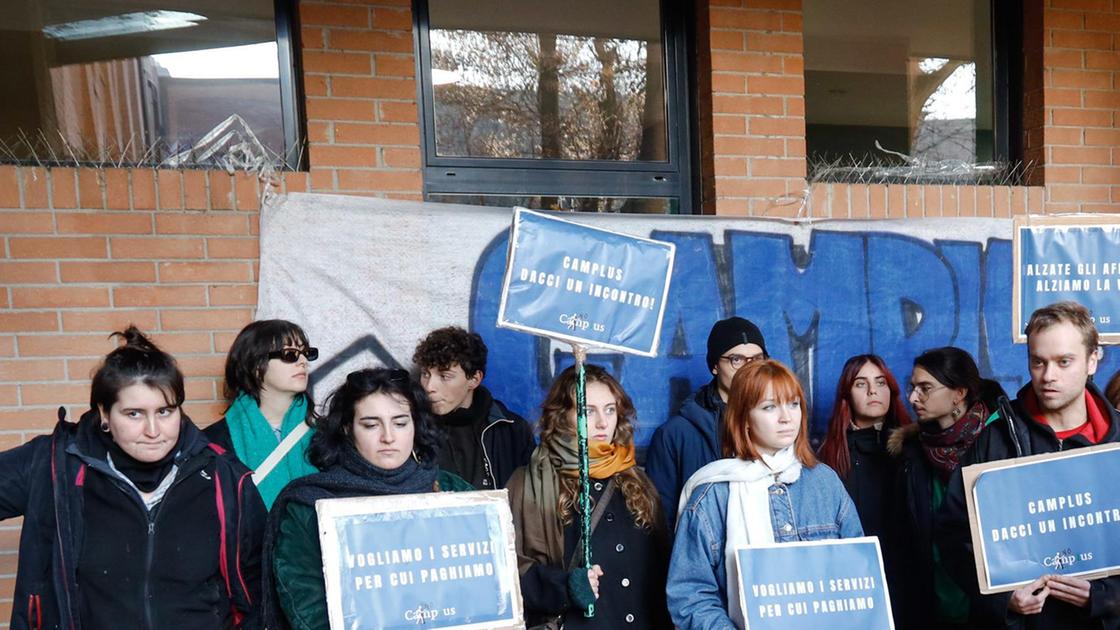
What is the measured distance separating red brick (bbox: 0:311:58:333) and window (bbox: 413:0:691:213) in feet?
5.23

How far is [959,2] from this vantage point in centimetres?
495

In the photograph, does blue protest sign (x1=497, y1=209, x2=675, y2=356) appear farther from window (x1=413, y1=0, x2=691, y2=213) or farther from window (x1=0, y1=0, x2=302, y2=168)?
window (x1=0, y1=0, x2=302, y2=168)

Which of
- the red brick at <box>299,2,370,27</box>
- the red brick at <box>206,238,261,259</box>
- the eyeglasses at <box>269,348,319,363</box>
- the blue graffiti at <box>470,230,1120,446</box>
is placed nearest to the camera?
the eyeglasses at <box>269,348,319,363</box>

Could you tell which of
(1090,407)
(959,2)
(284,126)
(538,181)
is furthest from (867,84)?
(284,126)

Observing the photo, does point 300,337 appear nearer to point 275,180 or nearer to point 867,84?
point 275,180

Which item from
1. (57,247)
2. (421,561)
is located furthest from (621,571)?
(57,247)

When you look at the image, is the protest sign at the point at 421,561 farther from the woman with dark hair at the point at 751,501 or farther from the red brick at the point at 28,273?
the red brick at the point at 28,273

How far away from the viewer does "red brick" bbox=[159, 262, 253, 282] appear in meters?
3.66

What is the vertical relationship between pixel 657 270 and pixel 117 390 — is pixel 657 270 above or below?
above

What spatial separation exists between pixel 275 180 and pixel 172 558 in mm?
1845

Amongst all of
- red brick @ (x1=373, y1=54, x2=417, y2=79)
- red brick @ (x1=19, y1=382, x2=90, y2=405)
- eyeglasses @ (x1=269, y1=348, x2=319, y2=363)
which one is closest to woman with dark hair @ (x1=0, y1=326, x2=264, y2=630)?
eyeglasses @ (x1=269, y1=348, x2=319, y2=363)

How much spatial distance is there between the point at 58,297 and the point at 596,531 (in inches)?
90.1

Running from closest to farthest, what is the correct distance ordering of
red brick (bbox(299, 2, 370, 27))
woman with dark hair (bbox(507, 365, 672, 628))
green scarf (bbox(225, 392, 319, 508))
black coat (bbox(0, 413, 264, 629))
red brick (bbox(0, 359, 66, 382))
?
black coat (bbox(0, 413, 264, 629)) → woman with dark hair (bbox(507, 365, 672, 628)) → green scarf (bbox(225, 392, 319, 508)) → red brick (bbox(0, 359, 66, 382)) → red brick (bbox(299, 2, 370, 27))

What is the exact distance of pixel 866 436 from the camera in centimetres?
360
